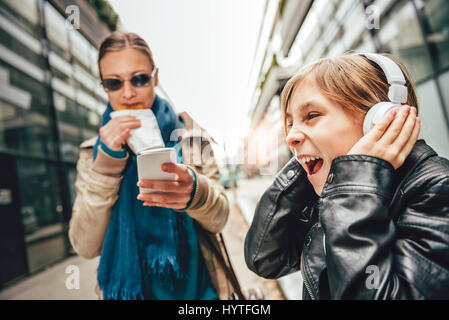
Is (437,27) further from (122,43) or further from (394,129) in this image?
(122,43)

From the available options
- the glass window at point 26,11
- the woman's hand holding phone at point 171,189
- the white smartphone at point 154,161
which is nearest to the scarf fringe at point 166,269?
the woman's hand holding phone at point 171,189

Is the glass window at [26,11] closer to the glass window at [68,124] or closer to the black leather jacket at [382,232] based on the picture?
the glass window at [68,124]

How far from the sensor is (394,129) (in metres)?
0.45

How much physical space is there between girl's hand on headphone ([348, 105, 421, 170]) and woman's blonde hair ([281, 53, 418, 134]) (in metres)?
0.14

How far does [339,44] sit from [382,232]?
2.18 m

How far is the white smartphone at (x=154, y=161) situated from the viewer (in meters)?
0.54

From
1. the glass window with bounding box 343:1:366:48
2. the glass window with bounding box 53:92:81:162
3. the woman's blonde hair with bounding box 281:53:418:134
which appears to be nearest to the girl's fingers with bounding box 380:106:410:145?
the woman's blonde hair with bounding box 281:53:418:134

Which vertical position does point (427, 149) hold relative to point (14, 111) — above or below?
below

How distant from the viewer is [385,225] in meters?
0.44

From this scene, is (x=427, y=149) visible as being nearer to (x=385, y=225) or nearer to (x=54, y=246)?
(x=385, y=225)
